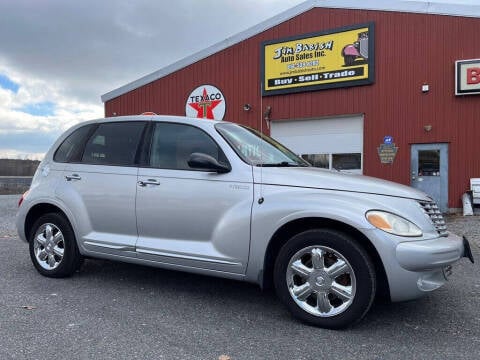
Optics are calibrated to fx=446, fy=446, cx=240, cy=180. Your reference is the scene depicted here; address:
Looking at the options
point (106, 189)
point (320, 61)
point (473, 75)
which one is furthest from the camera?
point (320, 61)

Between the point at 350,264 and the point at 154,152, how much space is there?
2214 millimetres

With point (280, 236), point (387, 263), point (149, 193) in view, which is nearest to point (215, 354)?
point (280, 236)

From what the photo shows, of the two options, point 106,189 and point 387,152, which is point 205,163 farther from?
point 387,152

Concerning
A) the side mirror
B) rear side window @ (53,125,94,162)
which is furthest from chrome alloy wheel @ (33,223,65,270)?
the side mirror

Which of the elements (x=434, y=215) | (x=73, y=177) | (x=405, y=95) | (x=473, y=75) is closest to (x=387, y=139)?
(x=405, y=95)

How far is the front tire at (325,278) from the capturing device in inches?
133

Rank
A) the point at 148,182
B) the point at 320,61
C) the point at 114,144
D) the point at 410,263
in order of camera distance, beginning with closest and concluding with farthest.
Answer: the point at 410,263
the point at 148,182
the point at 114,144
the point at 320,61

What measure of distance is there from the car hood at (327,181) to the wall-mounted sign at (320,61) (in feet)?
33.5

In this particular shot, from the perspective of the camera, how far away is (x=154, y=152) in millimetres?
4480

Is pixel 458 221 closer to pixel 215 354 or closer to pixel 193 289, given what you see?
pixel 193 289

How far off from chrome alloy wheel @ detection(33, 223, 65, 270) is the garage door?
966 cm

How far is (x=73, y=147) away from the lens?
506 cm

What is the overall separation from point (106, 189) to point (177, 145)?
0.88m

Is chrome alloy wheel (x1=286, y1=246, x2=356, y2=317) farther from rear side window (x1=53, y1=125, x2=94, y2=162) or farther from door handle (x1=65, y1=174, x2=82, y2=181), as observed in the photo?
rear side window (x1=53, y1=125, x2=94, y2=162)
